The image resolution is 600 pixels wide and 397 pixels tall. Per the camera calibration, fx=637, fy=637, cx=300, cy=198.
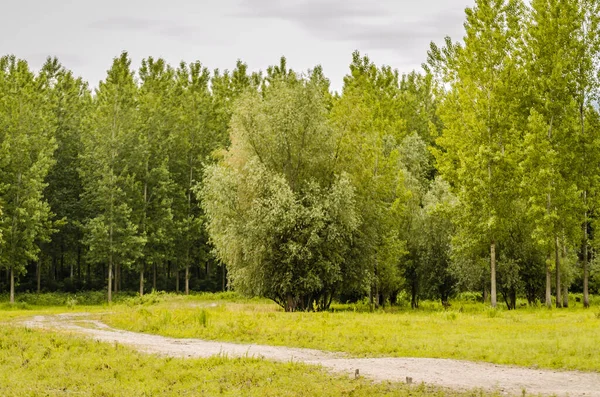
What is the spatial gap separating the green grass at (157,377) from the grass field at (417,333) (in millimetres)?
5181

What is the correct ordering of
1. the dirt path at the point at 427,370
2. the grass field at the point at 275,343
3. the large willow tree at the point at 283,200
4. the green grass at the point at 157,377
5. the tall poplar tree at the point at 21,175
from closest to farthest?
the green grass at the point at 157,377 < the dirt path at the point at 427,370 < the grass field at the point at 275,343 < the large willow tree at the point at 283,200 < the tall poplar tree at the point at 21,175

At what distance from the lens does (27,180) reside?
55562 millimetres

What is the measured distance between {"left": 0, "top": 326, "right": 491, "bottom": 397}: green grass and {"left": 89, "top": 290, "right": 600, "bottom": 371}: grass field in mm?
5181

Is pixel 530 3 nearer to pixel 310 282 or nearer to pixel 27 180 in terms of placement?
pixel 310 282

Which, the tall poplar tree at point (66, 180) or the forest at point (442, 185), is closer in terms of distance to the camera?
the forest at point (442, 185)

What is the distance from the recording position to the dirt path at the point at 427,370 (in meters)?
14.7

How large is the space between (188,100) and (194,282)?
22.0 m

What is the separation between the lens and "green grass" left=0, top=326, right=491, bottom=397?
14.4 m

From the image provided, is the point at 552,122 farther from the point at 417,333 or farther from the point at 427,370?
the point at 427,370

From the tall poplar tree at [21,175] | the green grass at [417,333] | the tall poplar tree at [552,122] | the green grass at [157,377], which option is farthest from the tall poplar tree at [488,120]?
the tall poplar tree at [21,175]

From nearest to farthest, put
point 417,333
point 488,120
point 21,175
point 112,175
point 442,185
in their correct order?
point 417,333 → point 488,120 → point 442,185 → point 21,175 → point 112,175

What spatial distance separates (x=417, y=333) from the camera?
25000 millimetres

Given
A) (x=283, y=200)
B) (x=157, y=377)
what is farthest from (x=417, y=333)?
(x=283, y=200)

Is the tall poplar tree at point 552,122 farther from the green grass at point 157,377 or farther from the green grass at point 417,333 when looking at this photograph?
the green grass at point 157,377
